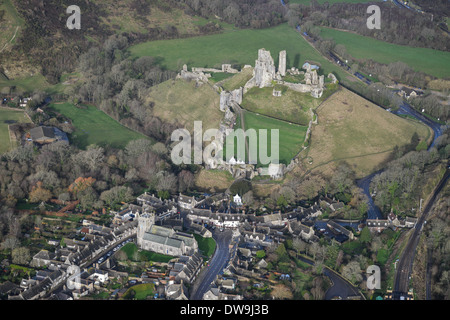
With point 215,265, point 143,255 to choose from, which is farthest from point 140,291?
point 215,265

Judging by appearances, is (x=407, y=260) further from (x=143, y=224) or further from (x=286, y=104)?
(x=286, y=104)

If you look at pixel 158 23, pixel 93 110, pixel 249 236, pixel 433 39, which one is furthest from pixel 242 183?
pixel 433 39

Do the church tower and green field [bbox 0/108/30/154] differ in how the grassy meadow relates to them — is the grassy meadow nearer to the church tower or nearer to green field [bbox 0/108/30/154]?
the church tower

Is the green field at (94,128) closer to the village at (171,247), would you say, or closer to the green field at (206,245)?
the village at (171,247)

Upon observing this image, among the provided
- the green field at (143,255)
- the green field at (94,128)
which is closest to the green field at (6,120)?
the green field at (94,128)

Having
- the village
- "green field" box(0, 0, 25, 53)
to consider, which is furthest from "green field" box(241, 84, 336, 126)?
"green field" box(0, 0, 25, 53)

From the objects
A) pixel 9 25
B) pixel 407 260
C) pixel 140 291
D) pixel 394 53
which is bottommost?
pixel 407 260
